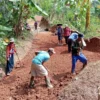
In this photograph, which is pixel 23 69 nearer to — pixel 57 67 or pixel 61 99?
pixel 57 67

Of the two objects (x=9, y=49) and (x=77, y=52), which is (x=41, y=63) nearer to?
(x=77, y=52)

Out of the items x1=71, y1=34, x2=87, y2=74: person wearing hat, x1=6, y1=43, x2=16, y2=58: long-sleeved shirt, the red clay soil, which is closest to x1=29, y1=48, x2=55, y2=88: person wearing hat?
the red clay soil

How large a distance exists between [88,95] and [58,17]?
26.9m

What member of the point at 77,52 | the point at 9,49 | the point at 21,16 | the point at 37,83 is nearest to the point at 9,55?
the point at 9,49

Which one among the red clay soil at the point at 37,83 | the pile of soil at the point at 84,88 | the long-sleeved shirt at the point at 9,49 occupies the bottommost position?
the red clay soil at the point at 37,83

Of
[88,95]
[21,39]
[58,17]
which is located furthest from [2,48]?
[58,17]

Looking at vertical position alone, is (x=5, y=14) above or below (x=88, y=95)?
above

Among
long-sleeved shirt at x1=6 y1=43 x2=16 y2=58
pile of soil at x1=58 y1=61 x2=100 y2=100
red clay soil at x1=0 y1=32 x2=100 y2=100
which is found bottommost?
red clay soil at x1=0 y1=32 x2=100 y2=100

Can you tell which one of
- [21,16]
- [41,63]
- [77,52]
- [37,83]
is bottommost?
[37,83]

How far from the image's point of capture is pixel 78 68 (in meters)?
10.2

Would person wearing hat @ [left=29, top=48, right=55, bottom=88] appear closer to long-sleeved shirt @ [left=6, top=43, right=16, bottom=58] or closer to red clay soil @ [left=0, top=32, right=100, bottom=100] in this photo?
red clay soil @ [left=0, top=32, right=100, bottom=100]

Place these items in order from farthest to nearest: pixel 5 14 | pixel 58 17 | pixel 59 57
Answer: pixel 58 17
pixel 5 14
pixel 59 57

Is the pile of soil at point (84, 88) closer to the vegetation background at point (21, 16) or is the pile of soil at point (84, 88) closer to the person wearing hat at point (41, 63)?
the person wearing hat at point (41, 63)

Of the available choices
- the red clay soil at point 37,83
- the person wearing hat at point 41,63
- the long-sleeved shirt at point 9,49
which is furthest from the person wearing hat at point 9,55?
the person wearing hat at point 41,63
